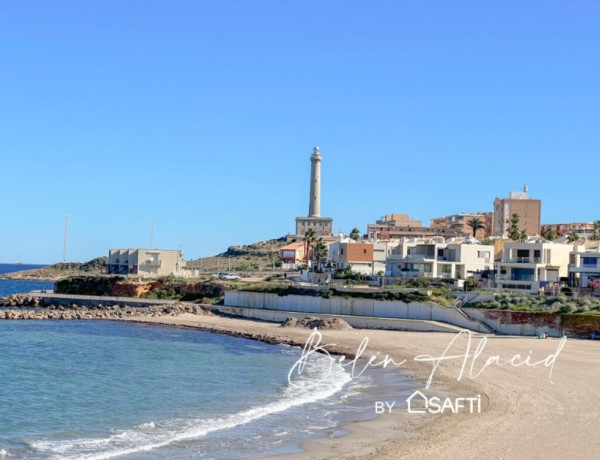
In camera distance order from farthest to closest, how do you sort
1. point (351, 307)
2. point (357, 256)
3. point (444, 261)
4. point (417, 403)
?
point (357, 256)
point (444, 261)
point (351, 307)
point (417, 403)

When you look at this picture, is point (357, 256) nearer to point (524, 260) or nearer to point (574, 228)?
point (524, 260)

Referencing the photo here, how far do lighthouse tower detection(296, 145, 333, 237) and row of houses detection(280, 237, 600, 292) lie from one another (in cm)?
5466

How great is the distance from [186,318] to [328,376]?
29.3 meters

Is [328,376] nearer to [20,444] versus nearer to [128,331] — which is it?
[20,444]

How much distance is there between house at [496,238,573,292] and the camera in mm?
61844

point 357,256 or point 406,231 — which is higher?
point 406,231

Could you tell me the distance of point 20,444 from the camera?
64.8 ft

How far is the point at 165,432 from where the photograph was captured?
21000 millimetres

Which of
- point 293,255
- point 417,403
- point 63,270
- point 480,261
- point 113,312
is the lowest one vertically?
point 417,403

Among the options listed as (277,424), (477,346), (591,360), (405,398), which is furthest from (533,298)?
(277,424)

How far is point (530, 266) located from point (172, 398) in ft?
139

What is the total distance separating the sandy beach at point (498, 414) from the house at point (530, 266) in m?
22.3

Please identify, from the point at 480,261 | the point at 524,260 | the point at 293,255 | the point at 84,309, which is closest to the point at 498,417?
the point at 524,260

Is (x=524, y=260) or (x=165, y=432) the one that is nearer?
(x=165, y=432)
